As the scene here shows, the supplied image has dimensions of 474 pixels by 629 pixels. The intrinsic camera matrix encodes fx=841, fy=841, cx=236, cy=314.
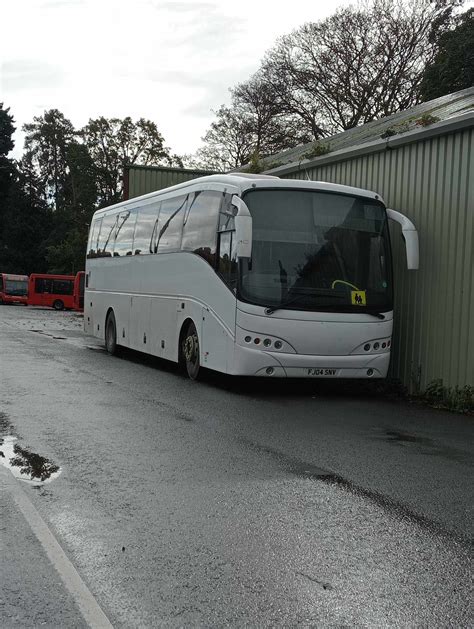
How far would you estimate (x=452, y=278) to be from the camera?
12961 millimetres

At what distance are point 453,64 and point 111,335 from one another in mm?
21951

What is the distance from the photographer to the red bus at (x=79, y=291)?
51081 millimetres

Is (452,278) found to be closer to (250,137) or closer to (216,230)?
(216,230)

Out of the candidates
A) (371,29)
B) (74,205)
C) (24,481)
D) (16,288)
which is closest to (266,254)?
(24,481)

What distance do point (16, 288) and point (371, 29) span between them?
3774 cm

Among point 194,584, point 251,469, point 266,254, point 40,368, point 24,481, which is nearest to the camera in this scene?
point 194,584

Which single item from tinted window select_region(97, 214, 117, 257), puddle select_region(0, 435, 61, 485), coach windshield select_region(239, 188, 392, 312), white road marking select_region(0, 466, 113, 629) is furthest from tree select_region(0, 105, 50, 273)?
white road marking select_region(0, 466, 113, 629)

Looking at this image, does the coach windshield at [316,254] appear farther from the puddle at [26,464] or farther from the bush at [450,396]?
the puddle at [26,464]

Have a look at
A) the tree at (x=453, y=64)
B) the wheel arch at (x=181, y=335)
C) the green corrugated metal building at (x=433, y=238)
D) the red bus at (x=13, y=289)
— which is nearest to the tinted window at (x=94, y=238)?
the wheel arch at (x=181, y=335)

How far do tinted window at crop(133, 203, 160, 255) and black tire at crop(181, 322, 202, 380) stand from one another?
3361mm

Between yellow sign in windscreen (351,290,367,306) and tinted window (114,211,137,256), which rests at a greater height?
tinted window (114,211,137,256)

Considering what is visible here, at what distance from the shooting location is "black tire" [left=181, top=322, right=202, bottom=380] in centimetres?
1426

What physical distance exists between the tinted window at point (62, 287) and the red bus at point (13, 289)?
5103 mm

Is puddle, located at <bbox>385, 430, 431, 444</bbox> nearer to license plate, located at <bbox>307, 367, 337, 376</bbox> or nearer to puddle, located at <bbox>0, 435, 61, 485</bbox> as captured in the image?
license plate, located at <bbox>307, 367, 337, 376</bbox>
